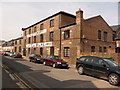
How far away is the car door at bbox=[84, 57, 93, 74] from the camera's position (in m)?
9.20

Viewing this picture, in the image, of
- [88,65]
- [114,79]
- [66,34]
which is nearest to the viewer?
[114,79]

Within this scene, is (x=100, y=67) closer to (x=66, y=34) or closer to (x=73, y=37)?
(x=73, y=37)

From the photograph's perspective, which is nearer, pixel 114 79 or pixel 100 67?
pixel 114 79

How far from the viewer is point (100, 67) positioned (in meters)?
8.45

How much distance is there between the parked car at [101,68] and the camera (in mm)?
7459

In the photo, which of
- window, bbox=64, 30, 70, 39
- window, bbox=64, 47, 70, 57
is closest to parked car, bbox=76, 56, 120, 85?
window, bbox=64, 47, 70, 57

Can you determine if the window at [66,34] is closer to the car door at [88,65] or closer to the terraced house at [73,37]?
the terraced house at [73,37]

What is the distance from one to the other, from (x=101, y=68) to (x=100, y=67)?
0.11 meters

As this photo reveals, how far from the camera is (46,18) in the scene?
81.5 feet

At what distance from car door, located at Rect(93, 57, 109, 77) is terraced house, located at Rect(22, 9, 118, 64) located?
233 inches

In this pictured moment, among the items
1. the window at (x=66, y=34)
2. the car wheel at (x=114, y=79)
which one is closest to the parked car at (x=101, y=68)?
the car wheel at (x=114, y=79)

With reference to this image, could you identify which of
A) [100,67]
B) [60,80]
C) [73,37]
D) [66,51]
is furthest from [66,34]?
[60,80]

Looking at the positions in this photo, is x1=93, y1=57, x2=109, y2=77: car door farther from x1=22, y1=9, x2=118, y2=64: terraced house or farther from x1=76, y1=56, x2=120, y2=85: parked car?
x1=22, y1=9, x2=118, y2=64: terraced house

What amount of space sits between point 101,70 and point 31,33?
26.7 m
